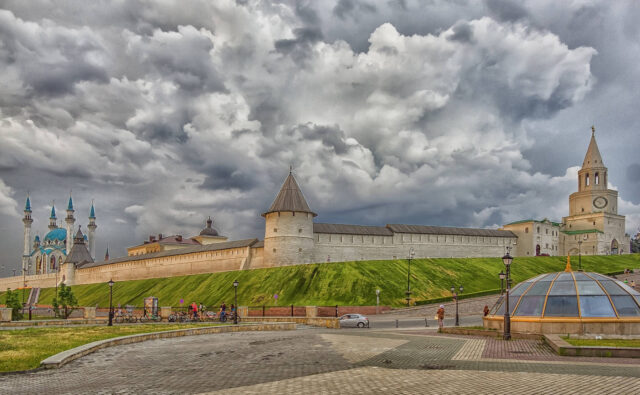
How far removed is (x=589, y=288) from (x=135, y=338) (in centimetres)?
1915

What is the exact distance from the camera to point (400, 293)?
53938mm

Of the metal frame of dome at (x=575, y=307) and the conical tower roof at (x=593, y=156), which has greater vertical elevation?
the conical tower roof at (x=593, y=156)

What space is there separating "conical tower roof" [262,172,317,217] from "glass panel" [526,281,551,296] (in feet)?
155

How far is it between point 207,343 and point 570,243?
314 ft

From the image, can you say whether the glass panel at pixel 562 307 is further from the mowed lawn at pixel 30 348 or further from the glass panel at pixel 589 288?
the mowed lawn at pixel 30 348

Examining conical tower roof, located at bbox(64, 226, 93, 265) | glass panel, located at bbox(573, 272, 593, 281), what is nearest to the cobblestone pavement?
glass panel, located at bbox(573, 272, 593, 281)

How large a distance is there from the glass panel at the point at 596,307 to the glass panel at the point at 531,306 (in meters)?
1.58

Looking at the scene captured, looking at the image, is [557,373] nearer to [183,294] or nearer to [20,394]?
[20,394]

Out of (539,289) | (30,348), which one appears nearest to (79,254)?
(30,348)

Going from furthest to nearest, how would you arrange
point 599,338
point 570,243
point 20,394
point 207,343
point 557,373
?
1. point 570,243
2. point 207,343
3. point 599,338
4. point 557,373
5. point 20,394

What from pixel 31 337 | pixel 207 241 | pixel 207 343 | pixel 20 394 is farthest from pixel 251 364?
pixel 207 241

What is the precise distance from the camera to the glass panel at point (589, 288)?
21.1 metres

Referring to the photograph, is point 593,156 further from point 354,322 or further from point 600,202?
point 354,322

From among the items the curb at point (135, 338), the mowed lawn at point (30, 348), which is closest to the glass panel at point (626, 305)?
the curb at point (135, 338)
